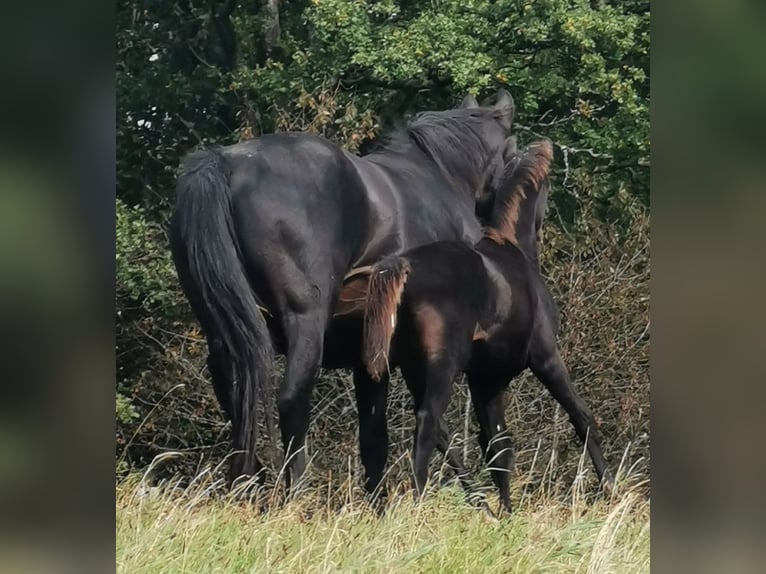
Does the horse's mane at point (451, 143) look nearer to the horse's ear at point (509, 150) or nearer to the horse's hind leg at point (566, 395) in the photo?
the horse's ear at point (509, 150)

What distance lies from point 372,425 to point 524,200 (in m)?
1.37

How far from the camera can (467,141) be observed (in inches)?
234

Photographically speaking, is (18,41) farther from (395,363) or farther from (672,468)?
(395,363)

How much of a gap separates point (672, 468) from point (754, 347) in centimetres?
37

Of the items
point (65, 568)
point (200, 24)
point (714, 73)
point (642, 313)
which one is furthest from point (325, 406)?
point (714, 73)

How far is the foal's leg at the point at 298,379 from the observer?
202 inches

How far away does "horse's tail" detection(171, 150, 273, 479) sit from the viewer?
495cm

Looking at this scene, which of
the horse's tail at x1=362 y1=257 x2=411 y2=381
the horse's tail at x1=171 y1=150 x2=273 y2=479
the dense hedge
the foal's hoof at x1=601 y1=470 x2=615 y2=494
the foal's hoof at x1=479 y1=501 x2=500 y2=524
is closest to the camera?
the horse's tail at x1=171 y1=150 x2=273 y2=479

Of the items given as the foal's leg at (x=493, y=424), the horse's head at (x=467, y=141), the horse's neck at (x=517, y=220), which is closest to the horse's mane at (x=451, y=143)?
the horse's head at (x=467, y=141)

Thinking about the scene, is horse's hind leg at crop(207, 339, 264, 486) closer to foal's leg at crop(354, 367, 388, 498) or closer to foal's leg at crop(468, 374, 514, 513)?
foal's leg at crop(354, 367, 388, 498)

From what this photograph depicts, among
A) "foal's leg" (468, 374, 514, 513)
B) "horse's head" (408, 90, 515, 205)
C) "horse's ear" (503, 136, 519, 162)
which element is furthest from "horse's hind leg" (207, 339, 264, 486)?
"horse's ear" (503, 136, 519, 162)

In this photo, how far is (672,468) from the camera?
8.59 feet

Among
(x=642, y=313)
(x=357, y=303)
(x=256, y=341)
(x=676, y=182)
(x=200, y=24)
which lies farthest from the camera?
(x=200, y=24)

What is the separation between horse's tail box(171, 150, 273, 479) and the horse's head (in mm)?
1224
